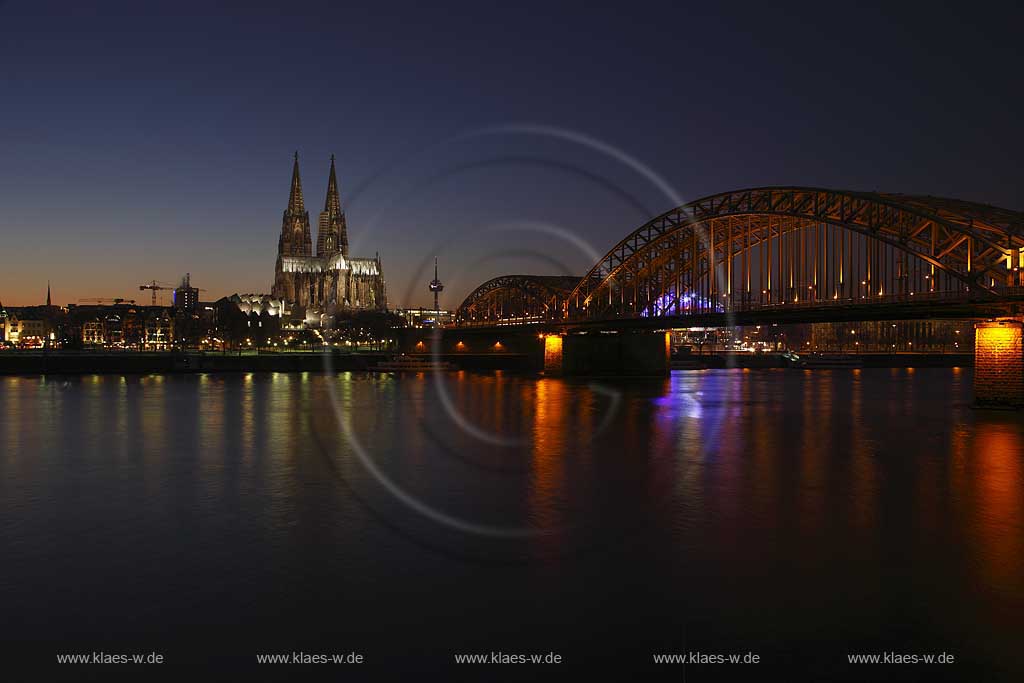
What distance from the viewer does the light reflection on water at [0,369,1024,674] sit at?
10766mm

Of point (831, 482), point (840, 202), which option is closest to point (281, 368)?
point (840, 202)

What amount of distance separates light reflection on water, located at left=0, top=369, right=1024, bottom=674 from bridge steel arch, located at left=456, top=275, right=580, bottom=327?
88.4 m

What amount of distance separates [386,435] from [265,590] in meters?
21.6

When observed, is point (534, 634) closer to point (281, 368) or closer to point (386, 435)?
point (386, 435)

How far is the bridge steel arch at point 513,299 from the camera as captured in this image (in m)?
128
